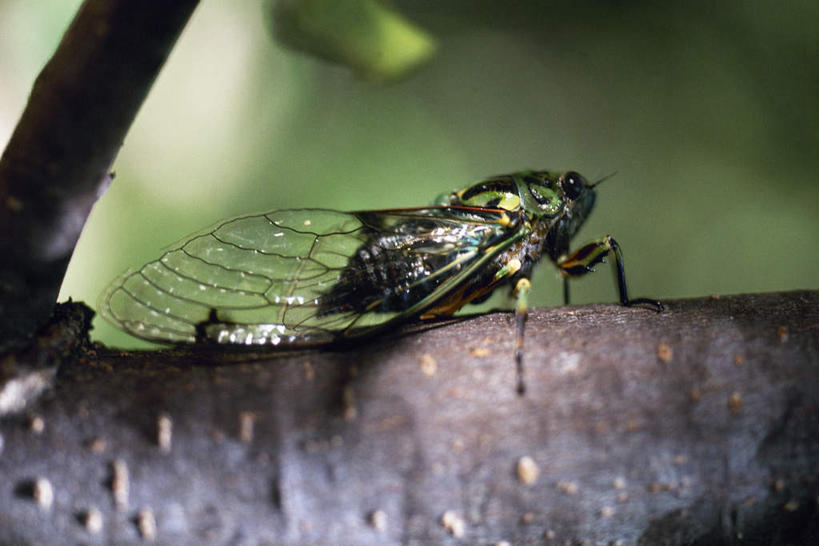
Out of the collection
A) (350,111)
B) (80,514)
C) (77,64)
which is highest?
(350,111)

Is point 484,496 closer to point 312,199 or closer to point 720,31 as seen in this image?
point 312,199

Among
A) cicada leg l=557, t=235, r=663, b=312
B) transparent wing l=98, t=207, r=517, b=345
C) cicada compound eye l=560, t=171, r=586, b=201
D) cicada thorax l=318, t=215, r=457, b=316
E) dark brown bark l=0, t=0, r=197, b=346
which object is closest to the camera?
dark brown bark l=0, t=0, r=197, b=346

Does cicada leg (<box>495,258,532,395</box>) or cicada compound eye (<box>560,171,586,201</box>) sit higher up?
cicada compound eye (<box>560,171,586,201</box>)

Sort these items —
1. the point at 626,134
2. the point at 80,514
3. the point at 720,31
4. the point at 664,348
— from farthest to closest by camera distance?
the point at 626,134, the point at 720,31, the point at 664,348, the point at 80,514

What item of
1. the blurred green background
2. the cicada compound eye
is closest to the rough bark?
the cicada compound eye

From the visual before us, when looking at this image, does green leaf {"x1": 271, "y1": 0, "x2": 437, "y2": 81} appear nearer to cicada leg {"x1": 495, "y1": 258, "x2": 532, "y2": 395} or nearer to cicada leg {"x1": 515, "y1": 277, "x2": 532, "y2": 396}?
cicada leg {"x1": 495, "y1": 258, "x2": 532, "y2": 395}

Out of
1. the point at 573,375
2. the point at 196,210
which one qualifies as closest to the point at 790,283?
the point at 573,375

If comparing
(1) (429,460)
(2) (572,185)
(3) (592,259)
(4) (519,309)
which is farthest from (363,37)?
(1) (429,460)
